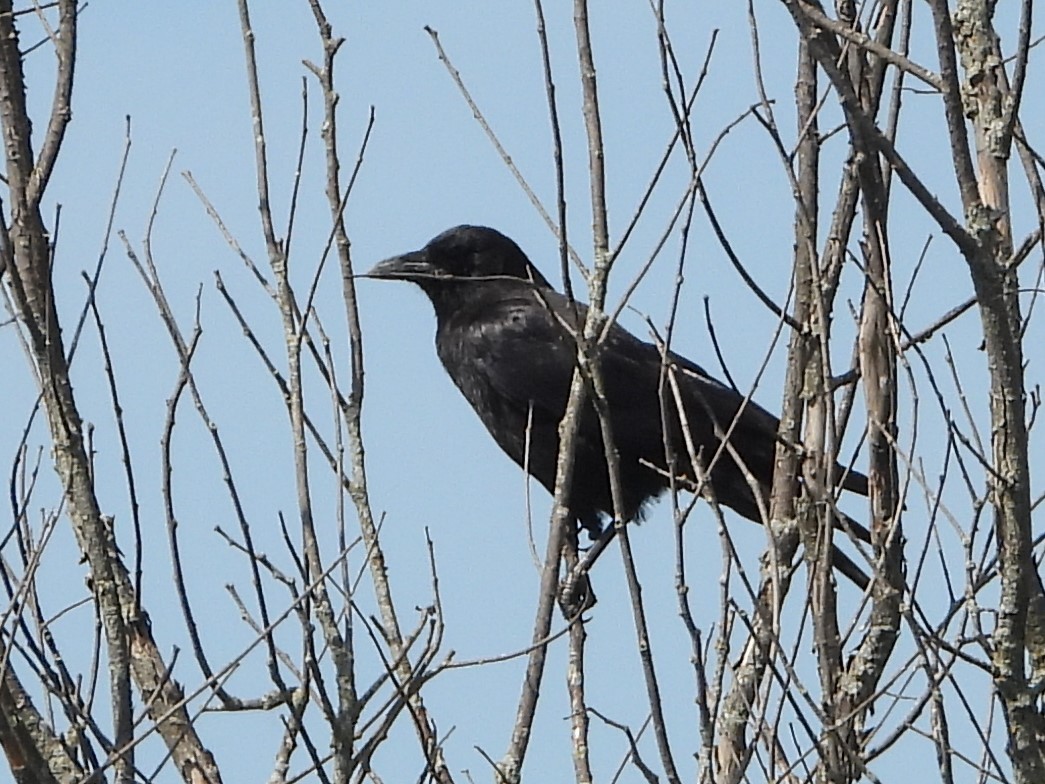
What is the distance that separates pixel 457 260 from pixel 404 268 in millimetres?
310

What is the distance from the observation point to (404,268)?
8578mm

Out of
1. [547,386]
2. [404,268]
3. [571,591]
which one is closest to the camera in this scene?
[571,591]

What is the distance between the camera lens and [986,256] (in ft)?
11.1

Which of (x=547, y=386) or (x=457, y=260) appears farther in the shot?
(x=457, y=260)

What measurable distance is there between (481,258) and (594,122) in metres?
4.47

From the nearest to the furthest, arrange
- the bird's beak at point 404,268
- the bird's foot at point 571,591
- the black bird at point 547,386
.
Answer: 1. the bird's foot at point 571,591
2. the black bird at point 547,386
3. the bird's beak at point 404,268

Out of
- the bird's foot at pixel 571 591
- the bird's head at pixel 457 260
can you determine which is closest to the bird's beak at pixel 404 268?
the bird's head at pixel 457 260

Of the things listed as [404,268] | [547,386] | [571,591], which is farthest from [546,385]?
[571,591]

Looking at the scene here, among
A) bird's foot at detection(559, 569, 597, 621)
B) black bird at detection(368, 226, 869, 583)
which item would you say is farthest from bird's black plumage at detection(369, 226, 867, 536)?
bird's foot at detection(559, 569, 597, 621)

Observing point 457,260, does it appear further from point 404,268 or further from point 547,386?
point 547,386

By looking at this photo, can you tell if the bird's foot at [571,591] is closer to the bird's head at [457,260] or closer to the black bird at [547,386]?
the black bird at [547,386]

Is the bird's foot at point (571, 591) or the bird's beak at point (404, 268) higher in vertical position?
the bird's beak at point (404, 268)

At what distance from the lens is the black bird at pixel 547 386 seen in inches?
303

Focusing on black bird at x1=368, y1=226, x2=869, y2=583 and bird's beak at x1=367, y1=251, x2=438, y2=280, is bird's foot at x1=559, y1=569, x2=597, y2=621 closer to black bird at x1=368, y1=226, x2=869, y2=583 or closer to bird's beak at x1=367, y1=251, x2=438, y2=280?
black bird at x1=368, y1=226, x2=869, y2=583
